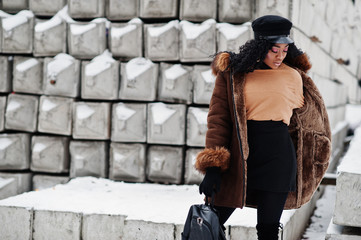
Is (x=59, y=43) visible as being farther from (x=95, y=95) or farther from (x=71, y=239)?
(x=71, y=239)

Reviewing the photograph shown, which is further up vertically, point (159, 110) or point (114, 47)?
point (114, 47)

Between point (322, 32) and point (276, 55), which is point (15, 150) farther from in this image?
point (322, 32)

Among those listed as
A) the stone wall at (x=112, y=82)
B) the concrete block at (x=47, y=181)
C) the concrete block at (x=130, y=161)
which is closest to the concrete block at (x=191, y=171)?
the stone wall at (x=112, y=82)

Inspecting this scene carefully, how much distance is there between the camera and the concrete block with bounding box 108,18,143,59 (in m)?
4.32

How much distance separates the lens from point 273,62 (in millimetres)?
2328

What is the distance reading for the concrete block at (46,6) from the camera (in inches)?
179

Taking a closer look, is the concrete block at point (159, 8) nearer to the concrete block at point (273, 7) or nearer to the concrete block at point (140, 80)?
the concrete block at point (140, 80)

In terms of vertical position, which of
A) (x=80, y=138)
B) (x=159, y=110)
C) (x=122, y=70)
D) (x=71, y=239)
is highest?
(x=122, y=70)

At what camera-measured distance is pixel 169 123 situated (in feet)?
13.9

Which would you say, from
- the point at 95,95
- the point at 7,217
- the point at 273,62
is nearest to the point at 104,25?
the point at 95,95

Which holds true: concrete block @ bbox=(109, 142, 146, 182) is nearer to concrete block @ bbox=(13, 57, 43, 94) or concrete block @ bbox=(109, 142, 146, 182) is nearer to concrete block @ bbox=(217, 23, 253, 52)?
concrete block @ bbox=(13, 57, 43, 94)

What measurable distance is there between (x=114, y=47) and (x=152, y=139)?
3.05 feet

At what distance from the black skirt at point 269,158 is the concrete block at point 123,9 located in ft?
7.99

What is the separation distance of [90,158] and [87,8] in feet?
4.64
